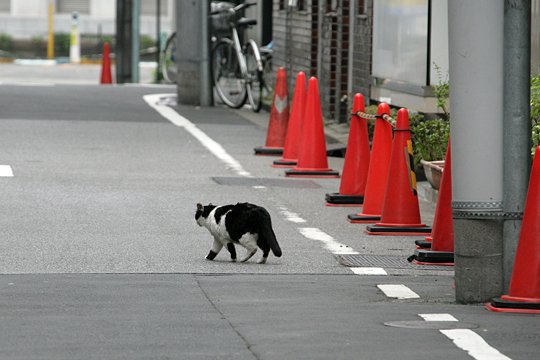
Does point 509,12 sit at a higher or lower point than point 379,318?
higher

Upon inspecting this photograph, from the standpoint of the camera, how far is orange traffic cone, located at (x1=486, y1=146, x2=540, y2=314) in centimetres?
805

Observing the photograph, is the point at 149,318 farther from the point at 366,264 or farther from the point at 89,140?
the point at 89,140

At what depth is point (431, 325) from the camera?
25.2ft

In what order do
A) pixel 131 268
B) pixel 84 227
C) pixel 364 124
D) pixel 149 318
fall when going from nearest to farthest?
1. pixel 149 318
2. pixel 131 268
3. pixel 84 227
4. pixel 364 124

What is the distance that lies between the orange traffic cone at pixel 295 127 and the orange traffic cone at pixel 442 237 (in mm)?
6217

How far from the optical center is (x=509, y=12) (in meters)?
8.28

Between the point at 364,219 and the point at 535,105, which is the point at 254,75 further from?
the point at 535,105

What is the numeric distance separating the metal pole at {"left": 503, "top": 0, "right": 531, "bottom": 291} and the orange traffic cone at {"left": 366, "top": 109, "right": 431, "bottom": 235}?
314 cm

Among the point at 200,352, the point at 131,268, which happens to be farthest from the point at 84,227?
the point at 200,352

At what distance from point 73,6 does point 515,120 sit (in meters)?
59.9

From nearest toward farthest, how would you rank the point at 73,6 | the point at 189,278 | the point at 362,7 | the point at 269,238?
the point at 189,278 < the point at 269,238 < the point at 362,7 < the point at 73,6

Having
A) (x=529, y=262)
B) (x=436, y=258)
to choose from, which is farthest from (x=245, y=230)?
(x=529, y=262)

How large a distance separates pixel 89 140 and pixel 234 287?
9.92 m

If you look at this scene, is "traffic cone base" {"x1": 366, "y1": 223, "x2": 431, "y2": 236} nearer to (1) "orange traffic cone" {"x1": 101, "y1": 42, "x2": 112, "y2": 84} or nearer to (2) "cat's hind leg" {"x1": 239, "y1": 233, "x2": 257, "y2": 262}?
(2) "cat's hind leg" {"x1": 239, "y1": 233, "x2": 257, "y2": 262}
